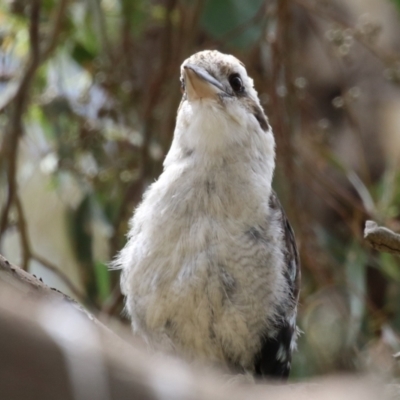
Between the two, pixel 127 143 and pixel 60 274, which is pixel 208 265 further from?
pixel 127 143

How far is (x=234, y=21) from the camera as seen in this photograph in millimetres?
2756

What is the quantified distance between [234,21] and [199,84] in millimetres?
811

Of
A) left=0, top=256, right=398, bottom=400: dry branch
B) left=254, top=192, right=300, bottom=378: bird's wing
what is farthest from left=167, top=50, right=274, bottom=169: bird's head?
left=0, top=256, right=398, bottom=400: dry branch

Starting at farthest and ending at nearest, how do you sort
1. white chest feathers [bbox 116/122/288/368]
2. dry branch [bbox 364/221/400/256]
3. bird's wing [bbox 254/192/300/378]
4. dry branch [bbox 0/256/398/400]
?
1. bird's wing [bbox 254/192/300/378]
2. white chest feathers [bbox 116/122/288/368]
3. dry branch [bbox 364/221/400/256]
4. dry branch [bbox 0/256/398/400]

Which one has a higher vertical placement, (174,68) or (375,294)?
(174,68)

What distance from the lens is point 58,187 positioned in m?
3.02

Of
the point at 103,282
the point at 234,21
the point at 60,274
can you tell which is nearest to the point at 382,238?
the point at 60,274

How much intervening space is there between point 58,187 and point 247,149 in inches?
46.0

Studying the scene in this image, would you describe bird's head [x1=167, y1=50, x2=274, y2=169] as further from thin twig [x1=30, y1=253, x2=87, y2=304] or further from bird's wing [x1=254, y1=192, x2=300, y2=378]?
thin twig [x1=30, y1=253, x2=87, y2=304]

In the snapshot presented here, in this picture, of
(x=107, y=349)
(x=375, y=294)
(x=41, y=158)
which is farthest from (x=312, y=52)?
(x=107, y=349)

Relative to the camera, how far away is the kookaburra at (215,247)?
1828 mm

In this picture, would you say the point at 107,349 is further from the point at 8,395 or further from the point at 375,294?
the point at 375,294

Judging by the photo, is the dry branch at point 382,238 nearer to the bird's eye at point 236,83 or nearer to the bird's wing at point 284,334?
the bird's wing at point 284,334

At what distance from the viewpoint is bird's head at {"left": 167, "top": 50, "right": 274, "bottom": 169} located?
80.0 inches
